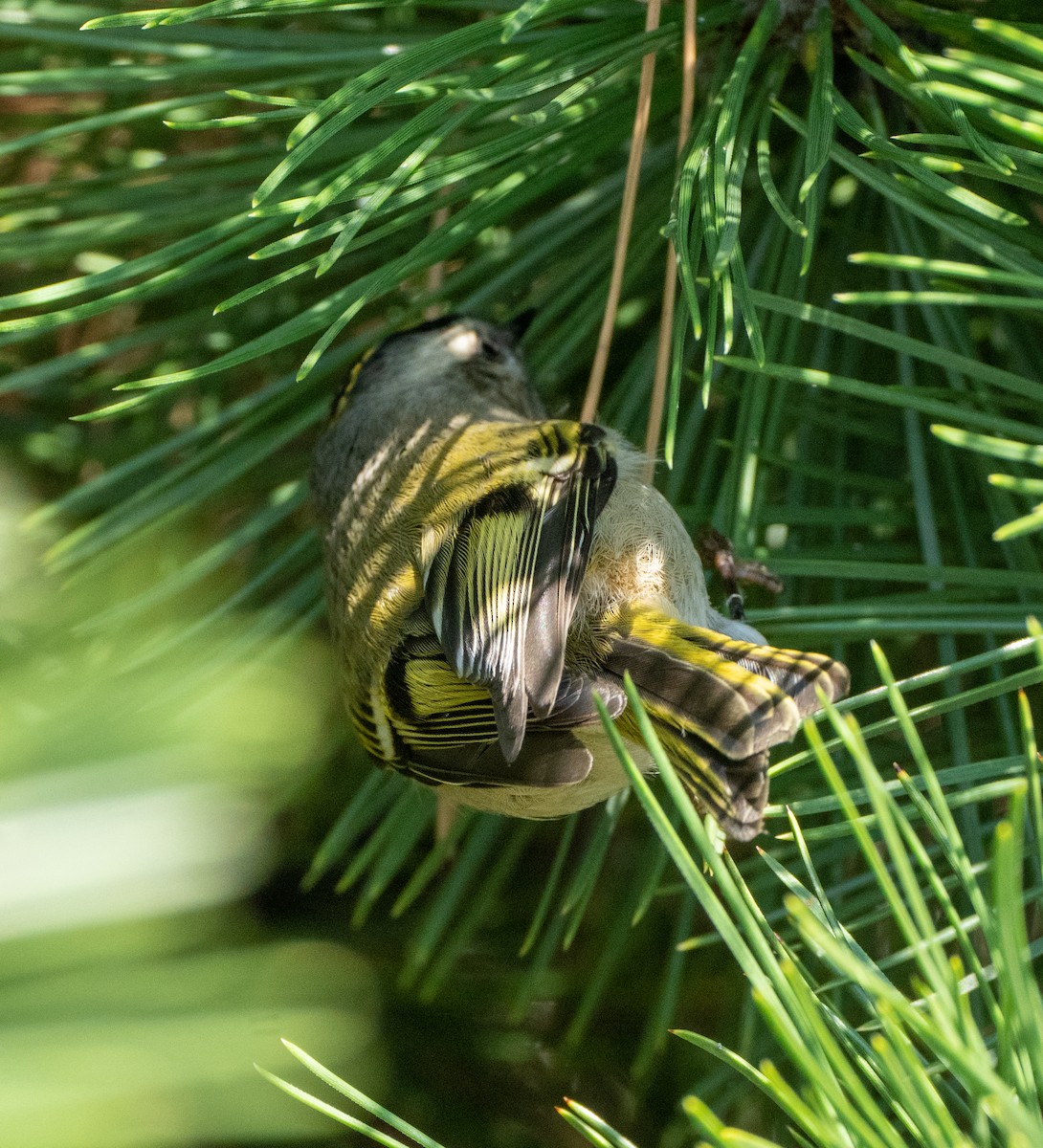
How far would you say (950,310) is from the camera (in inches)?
32.2

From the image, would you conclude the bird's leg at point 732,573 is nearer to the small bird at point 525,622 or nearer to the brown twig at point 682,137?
the small bird at point 525,622

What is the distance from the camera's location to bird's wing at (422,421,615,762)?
0.85m

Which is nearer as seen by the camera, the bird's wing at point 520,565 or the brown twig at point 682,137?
the brown twig at point 682,137

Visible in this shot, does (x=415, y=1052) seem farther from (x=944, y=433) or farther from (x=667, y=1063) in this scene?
(x=944, y=433)

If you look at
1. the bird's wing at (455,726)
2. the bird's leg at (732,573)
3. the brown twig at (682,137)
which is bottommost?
the bird's wing at (455,726)

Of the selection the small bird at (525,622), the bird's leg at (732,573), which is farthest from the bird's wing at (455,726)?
the bird's leg at (732,573)

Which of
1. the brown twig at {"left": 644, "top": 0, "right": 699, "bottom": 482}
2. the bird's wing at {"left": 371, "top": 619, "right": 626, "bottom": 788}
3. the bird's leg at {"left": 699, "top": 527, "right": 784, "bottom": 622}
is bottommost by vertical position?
the bird's wing at {"left": 371, "top": 619, "right": 626, "bottom": 788}

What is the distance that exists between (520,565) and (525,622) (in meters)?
0.08

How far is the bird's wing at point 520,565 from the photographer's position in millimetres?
845

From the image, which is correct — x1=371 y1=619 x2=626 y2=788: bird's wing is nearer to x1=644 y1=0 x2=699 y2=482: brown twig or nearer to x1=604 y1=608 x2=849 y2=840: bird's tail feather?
x1=604 y1=608 x2=849 y2=840: bird's tail feather

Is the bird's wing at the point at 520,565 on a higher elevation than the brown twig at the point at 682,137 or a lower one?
lower

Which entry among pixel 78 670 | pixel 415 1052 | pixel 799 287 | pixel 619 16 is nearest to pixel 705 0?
pixel 619 16

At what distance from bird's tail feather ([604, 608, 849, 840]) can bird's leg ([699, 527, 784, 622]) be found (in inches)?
3.3

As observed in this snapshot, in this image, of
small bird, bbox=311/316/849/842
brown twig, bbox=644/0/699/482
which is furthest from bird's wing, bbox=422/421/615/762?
brown twig, bbox=644/0/699/482
